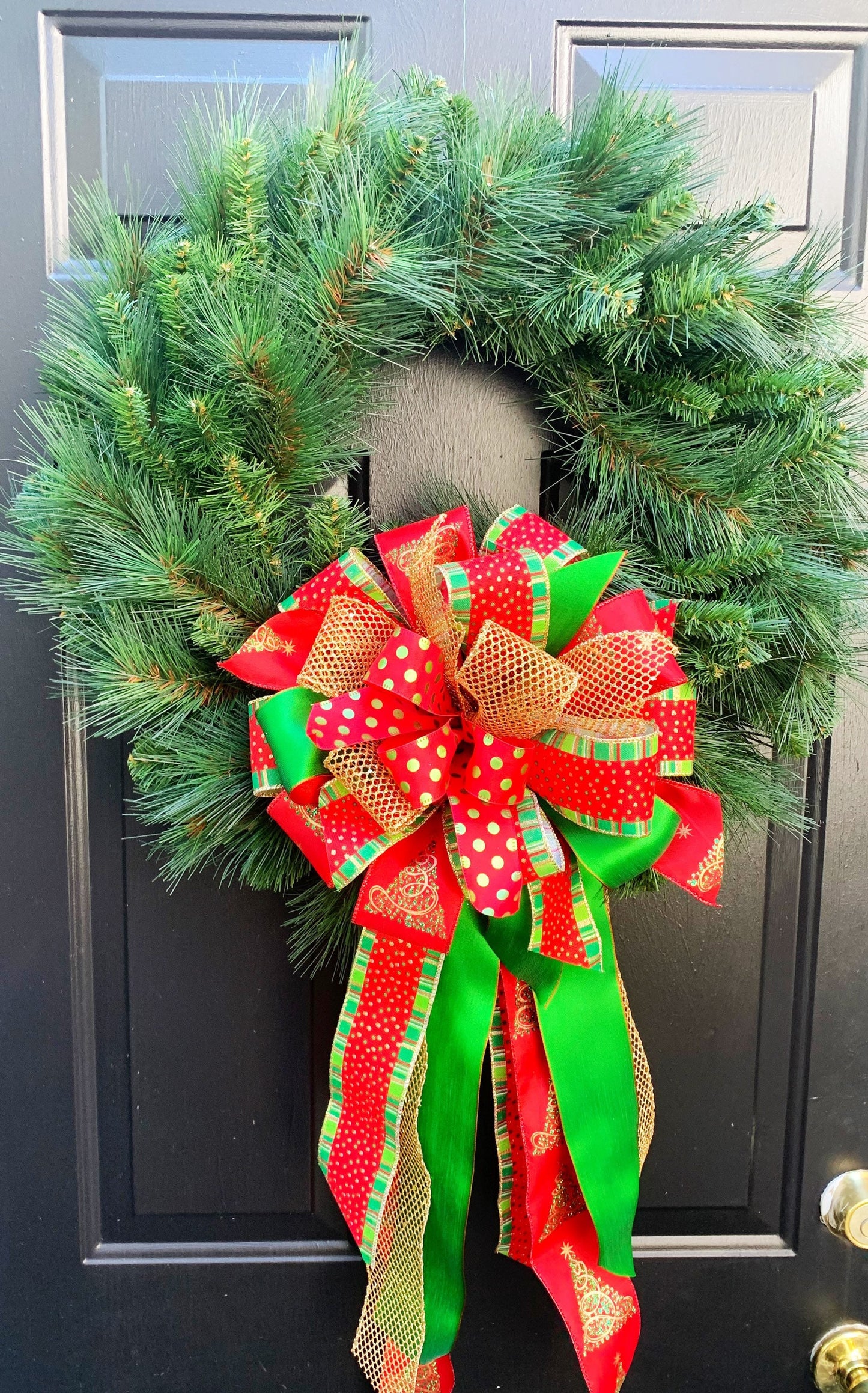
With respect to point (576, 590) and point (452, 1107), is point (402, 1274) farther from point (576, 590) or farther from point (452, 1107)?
point (576, 590)

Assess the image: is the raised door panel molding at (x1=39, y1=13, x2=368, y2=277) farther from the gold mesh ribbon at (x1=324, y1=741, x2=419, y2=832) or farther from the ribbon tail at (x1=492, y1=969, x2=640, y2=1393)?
the ribbon tail at (x1=492, y1=969, x2=640, y2=1393)

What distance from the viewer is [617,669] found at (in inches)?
17.8

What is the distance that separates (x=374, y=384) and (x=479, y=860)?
0.35 m

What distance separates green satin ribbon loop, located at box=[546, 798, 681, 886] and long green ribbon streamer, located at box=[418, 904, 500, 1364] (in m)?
0.09

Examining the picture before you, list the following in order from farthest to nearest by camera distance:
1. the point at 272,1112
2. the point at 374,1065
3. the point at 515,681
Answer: the point at 272,1112 → the point at 374,1065 → the point at 515,681

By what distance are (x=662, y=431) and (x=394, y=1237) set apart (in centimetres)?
58

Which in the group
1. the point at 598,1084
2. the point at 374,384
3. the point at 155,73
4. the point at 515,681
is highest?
the point at 155,73

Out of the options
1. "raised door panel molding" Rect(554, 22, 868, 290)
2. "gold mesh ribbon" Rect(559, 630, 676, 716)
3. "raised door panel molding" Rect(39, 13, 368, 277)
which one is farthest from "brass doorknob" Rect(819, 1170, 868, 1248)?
"raised door panel molding" Rect(39, 13, 368, 277)

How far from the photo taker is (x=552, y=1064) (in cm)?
53

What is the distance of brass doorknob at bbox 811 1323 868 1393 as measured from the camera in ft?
2.29

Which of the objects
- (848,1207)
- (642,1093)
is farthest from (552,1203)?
(848,1207)

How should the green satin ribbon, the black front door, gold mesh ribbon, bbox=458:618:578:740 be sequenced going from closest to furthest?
gold mesh ribbon, bbox=458:618:578:740
the green satin ribbon
the black front door

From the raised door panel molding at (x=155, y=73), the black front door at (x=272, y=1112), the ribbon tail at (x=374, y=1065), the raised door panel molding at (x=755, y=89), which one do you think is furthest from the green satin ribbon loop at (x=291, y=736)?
the raised door panel molding at (x=755, y=89)

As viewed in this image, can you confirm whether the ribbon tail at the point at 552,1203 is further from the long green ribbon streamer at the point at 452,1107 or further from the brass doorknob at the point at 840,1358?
the brass doorknob at the point at 840,1358
